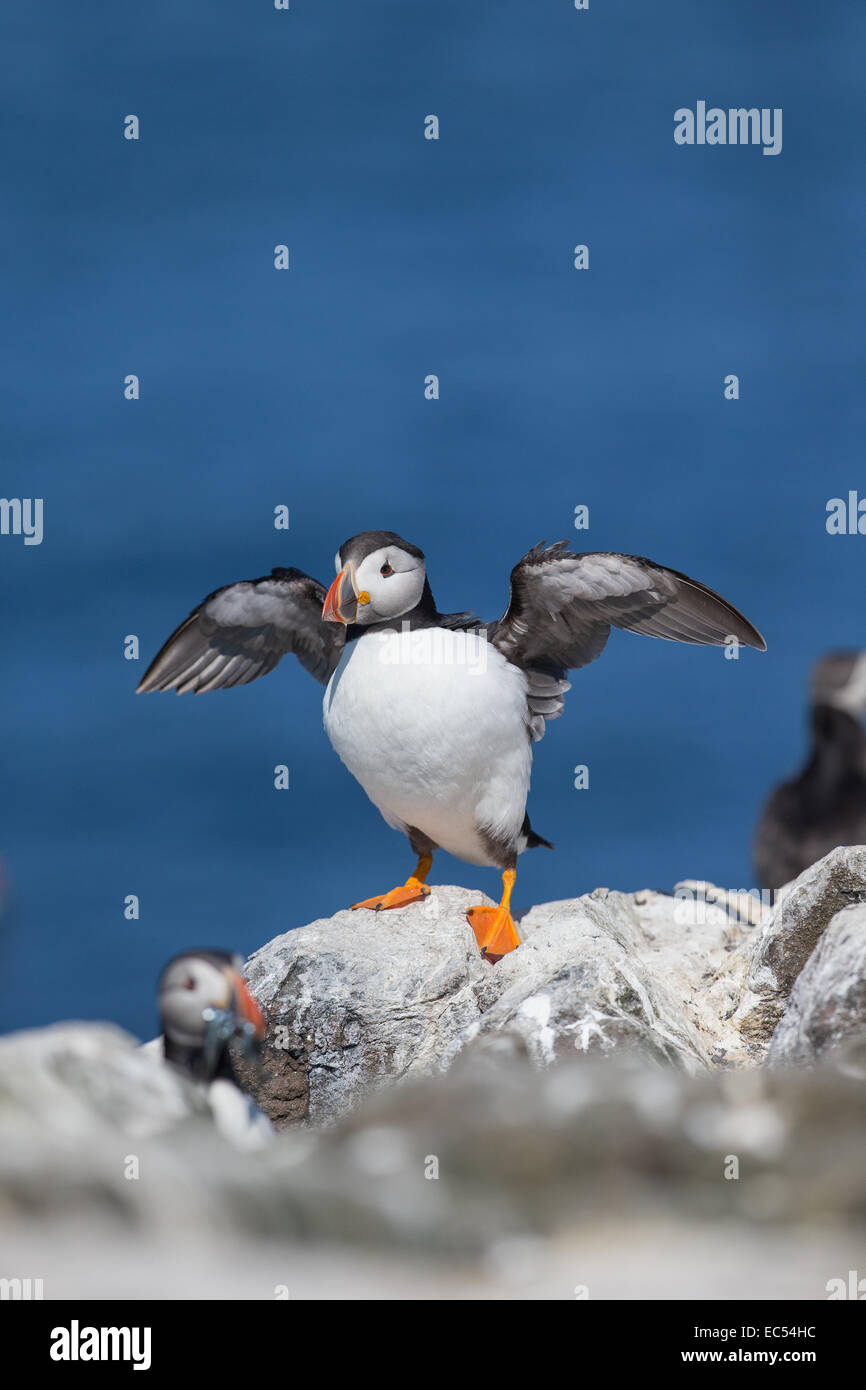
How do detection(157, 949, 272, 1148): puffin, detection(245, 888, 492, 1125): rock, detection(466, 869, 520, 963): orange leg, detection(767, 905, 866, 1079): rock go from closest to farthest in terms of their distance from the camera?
detection(157, 949, 272, 1148): puffin
detection(767, 905, 866, 1079): rock
detection(245, 888, 492, 1125): rock
detection(466, 869, 520, 963): orange leg

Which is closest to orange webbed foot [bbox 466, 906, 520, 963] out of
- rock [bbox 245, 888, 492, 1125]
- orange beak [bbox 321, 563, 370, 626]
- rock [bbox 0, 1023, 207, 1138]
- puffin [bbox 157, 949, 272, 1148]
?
rock [bbox 245, 888, 492, 1125]

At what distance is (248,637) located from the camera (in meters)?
10.4

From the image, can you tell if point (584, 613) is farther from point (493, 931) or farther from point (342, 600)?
point (493, 931)

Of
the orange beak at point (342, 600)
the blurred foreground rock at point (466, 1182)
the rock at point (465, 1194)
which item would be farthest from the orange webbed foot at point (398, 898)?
the rock at point (465, 1194)

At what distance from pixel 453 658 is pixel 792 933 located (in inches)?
89.2

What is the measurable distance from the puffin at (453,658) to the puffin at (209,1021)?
3071 mm

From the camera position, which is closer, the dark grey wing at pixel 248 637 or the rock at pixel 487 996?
the rock at pixel 487 996

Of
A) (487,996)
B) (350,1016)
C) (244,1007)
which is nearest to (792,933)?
(487,996)

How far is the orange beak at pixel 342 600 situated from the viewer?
29.7ft

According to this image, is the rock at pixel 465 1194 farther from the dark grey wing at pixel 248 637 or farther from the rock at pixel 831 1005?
the dark grey wing at pixel 248 637

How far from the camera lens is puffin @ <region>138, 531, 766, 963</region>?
30.1ft

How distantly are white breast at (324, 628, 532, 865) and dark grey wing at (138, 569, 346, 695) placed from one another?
582 millimetres

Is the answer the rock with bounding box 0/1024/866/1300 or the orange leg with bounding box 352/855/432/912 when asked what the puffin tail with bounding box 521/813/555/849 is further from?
the rock with bounding box 0/1024/866/1300

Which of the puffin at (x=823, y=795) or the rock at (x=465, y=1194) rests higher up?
the puffin at (x=823, y=795)
